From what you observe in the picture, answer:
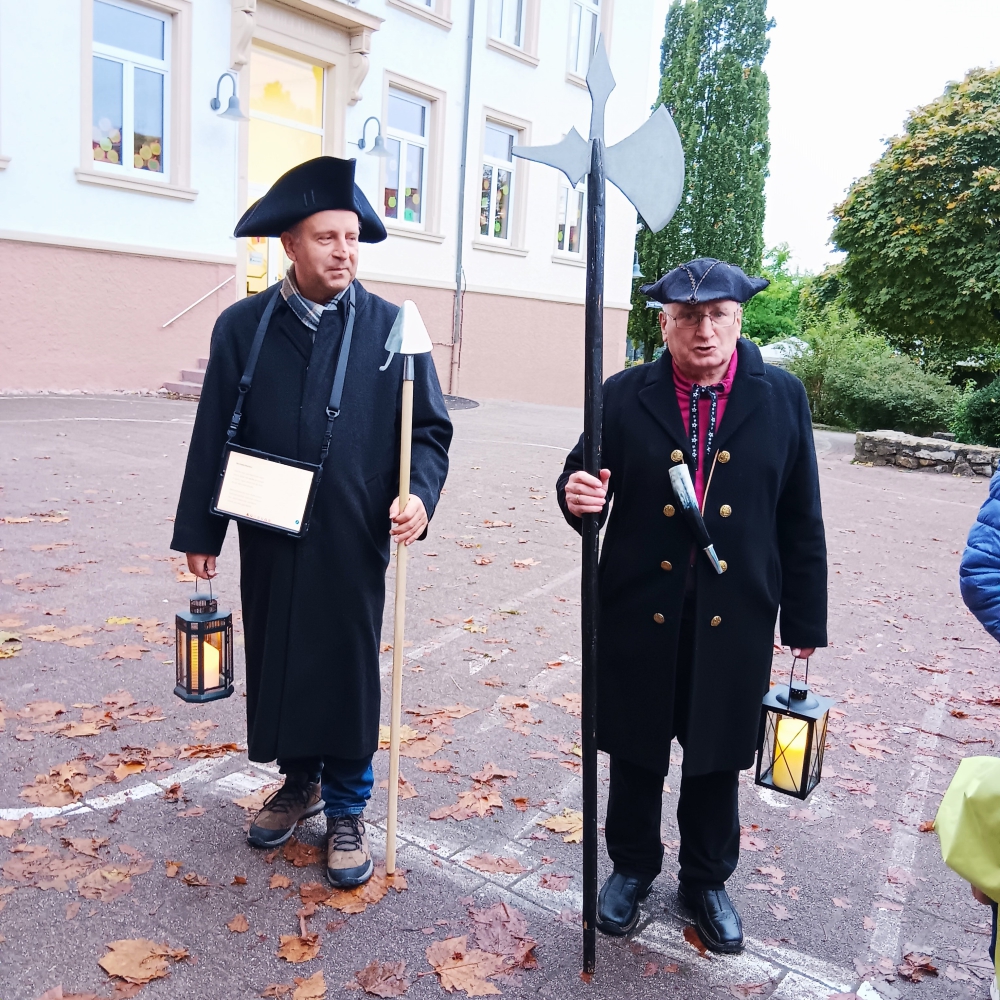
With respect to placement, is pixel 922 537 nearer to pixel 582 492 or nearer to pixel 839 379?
pixel 582 492

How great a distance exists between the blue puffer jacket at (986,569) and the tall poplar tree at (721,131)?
31327mm

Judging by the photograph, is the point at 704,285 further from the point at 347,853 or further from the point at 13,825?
the point at 13,825

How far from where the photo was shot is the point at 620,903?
3.01 metres

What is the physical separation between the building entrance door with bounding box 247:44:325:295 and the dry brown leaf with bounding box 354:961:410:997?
14768 mm

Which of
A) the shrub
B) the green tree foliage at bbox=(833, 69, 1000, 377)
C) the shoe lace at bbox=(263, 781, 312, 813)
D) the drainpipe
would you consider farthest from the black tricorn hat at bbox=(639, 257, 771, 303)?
the drainpipe

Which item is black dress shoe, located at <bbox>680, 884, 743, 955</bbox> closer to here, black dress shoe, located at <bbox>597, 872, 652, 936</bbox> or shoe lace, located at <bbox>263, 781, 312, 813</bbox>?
black dress shoe, located at <bbox>597, 872, 652, 936</bbox>

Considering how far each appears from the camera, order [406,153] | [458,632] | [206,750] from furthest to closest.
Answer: [406,153], [458,632], [206,750]

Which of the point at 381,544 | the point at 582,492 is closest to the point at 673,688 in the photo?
the point at 582,492

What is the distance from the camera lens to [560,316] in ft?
70.7

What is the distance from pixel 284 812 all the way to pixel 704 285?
6.97 ft

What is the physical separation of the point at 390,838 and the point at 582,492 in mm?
1301

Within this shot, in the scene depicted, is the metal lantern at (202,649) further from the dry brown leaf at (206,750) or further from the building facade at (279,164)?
the building facade at (279,164)

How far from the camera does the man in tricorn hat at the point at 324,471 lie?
298cm

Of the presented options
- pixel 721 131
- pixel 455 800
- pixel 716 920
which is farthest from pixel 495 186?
pixel 716 920
